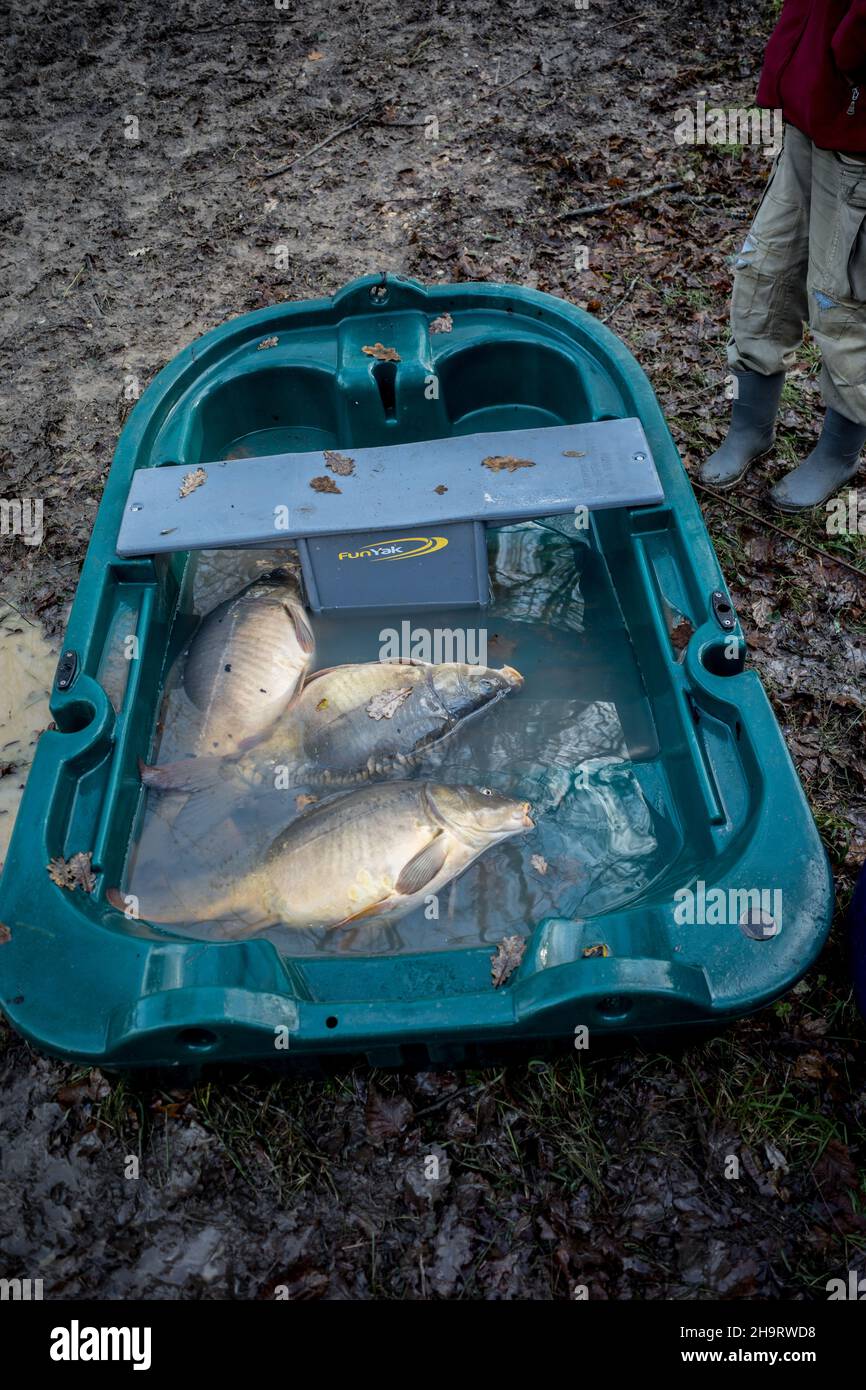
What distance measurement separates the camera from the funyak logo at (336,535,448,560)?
345 centimetres

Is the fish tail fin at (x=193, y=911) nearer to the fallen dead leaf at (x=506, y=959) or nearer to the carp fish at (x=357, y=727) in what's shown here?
the carp fish at (x=357, y=727)

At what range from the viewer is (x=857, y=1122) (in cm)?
279

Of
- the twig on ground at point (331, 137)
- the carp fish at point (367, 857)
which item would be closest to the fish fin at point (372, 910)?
the carp fish at point (367, 857)

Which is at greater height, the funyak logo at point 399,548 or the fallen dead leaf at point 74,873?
the funyak logo at point 399,548

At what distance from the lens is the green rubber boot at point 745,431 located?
4.27m

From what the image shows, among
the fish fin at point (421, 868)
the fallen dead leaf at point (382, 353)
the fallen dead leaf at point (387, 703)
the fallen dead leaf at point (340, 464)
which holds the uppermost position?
the fallen dead leaf at point (382, 353)

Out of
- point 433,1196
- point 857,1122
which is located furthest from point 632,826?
point 433,1196

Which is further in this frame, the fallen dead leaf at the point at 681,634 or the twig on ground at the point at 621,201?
the twig on ground at the point at 621,201

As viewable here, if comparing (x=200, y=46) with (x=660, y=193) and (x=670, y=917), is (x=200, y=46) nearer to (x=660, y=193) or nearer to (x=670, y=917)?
(x=660, y=193)

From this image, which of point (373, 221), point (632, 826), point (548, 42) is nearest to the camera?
point (632, 826)

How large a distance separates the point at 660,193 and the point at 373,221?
1.99 meters

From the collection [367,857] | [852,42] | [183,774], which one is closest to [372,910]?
[367,857]

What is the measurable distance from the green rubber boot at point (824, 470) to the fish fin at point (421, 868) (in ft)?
8.73
